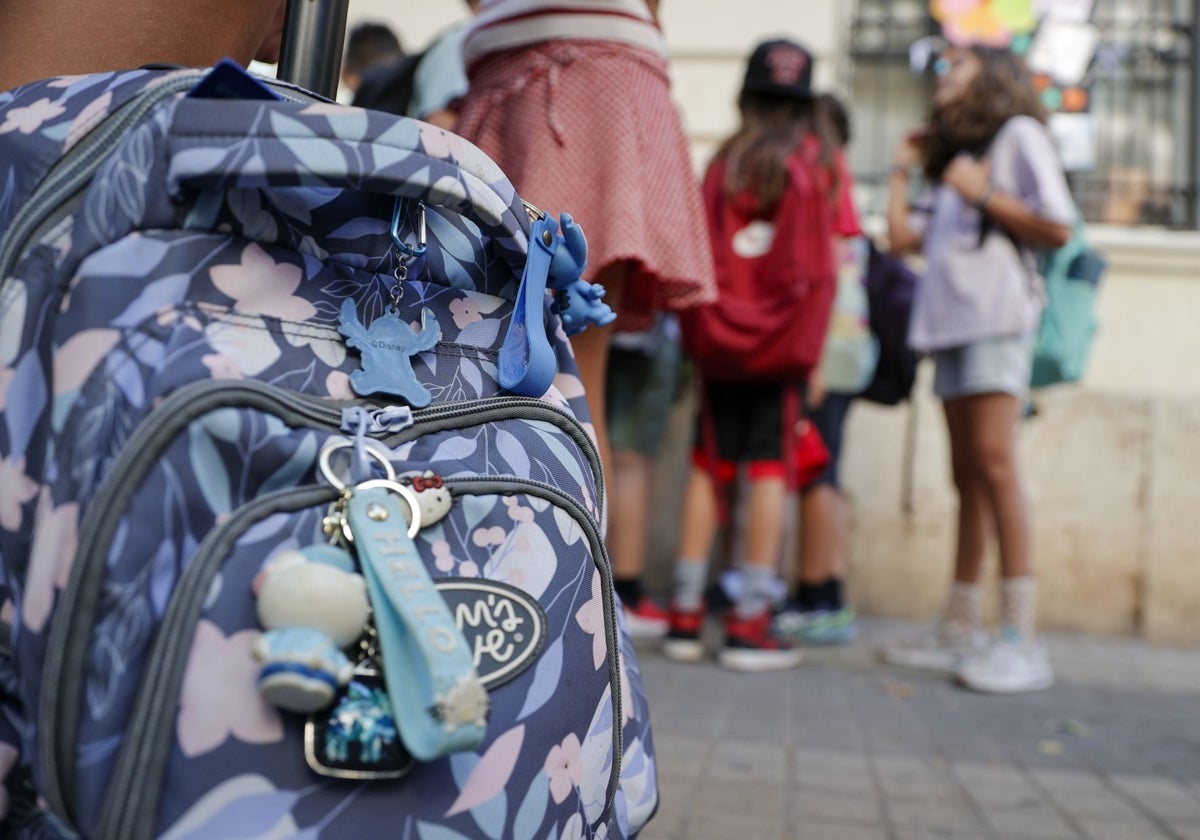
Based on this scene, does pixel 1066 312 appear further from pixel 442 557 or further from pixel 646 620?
pixel 442 557

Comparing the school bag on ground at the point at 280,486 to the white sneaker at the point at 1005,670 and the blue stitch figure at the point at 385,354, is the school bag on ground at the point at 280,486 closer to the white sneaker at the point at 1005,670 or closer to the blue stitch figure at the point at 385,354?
the blue stitch figure at the point at 385,354

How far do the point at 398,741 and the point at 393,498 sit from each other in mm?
175

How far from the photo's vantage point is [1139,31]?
5.46 meters

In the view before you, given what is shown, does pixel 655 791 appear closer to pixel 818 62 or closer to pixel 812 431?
pixel 812 431

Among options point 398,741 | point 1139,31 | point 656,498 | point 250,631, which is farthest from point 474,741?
point 1139,31

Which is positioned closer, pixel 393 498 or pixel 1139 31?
pixel 393 498

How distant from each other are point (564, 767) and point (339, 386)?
351mm

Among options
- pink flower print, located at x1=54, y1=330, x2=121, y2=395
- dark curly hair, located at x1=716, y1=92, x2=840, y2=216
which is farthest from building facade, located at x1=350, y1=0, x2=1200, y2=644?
pink flower print, located at x1=54, y1=330, x2=121, y2=395

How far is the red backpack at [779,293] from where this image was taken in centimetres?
358

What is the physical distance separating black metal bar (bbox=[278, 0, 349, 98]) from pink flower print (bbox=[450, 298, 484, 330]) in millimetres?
412

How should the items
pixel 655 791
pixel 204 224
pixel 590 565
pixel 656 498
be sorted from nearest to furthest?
pixel 204 224
pixel 590 565
pixel 655 791
pixel 656 498

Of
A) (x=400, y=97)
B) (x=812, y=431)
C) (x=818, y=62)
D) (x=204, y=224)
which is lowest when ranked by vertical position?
(x=812, y=431)

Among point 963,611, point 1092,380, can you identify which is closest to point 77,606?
point 963,611

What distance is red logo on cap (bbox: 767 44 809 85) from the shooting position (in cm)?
368
